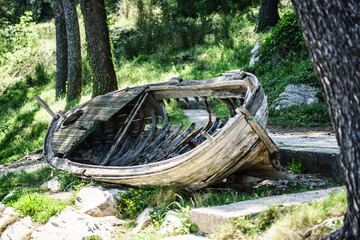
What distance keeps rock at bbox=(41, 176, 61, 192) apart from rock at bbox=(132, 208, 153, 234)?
1994mm

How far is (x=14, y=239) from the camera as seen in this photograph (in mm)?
4668

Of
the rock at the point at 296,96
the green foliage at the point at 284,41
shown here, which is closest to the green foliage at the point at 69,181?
the rock at the point at 296,96

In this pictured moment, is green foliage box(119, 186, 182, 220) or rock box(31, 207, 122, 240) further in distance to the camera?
green foliage box(119, 186, 182, 220)

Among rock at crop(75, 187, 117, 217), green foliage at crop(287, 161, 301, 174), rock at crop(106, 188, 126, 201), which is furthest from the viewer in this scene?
green foliage at crop(287, 161, 301, 174)

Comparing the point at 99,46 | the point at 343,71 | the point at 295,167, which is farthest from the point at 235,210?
the point at 99,46

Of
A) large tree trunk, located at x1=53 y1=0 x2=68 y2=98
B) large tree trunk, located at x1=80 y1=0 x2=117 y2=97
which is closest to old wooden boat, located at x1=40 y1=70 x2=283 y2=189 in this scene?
large tree trunk, located at x1=80 y1=0 x2=117 y2=97

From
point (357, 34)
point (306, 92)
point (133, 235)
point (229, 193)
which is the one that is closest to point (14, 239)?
point (133, 235)

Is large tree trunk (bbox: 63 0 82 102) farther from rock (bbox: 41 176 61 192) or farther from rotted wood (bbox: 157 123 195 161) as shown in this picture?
rotted wood (bbox: 157 123 195 161)

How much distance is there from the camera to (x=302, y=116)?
28.6ft

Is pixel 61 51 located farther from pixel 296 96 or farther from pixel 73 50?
pixel 296 96

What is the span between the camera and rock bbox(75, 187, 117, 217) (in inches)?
→ 192

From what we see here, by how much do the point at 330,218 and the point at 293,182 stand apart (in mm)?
2009

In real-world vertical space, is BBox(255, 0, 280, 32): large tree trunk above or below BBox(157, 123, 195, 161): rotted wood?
above

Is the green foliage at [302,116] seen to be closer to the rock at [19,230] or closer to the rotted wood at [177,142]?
the rotted wood at [177,142]
